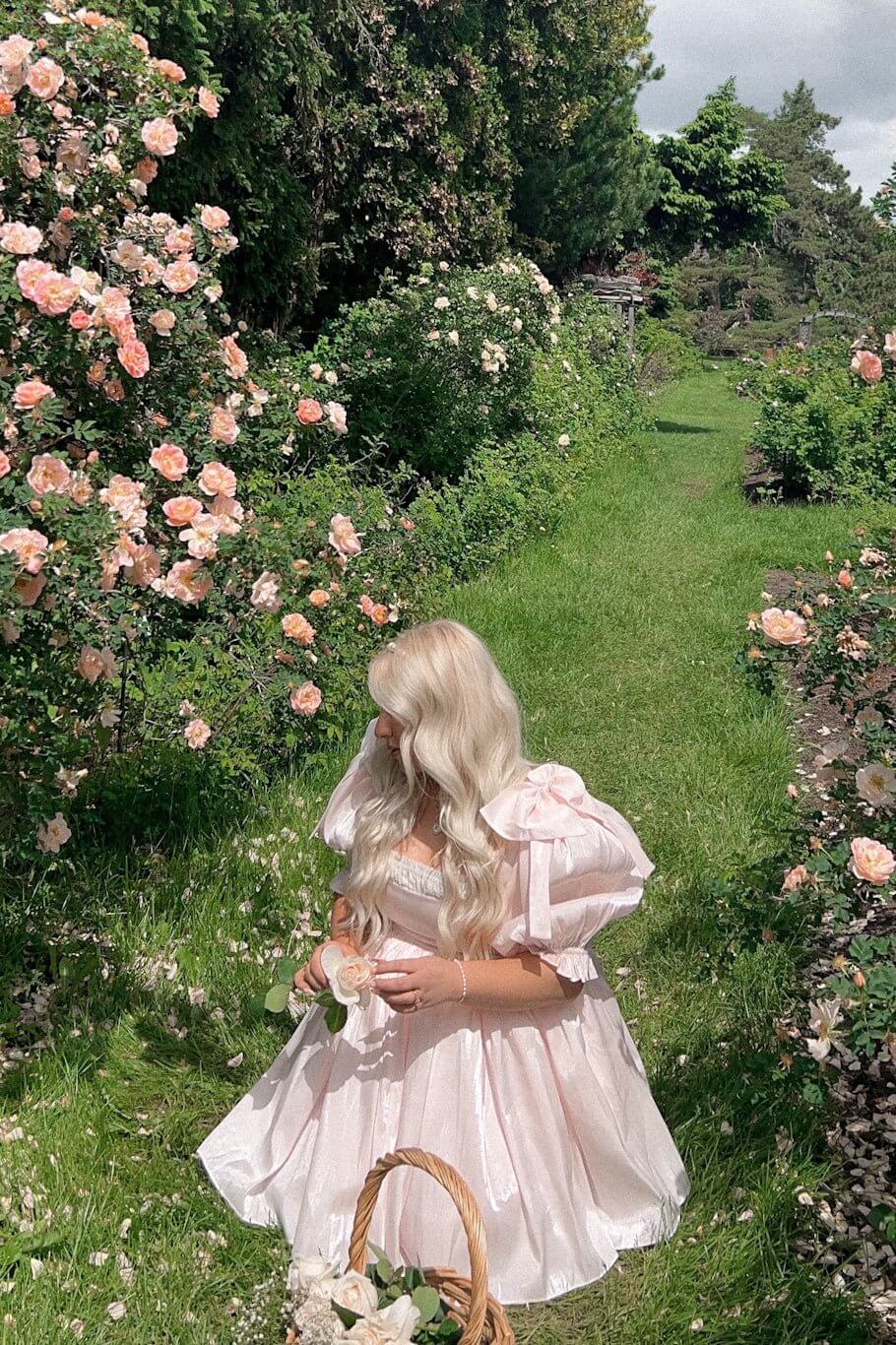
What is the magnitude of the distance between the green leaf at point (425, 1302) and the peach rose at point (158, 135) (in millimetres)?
2923

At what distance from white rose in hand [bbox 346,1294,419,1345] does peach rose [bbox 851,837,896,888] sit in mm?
1068

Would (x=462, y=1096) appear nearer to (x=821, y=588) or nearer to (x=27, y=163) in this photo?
(x=821, y=588)

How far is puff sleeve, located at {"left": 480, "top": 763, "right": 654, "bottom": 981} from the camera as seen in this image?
2182 mm

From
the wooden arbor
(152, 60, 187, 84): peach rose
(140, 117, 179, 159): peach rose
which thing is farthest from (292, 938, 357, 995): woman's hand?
the wooden arbor

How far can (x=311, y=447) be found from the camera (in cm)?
575

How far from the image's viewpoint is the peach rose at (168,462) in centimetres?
285

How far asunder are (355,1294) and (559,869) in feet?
2.77

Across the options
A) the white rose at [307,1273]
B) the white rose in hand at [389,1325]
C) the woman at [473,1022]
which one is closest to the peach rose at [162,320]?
the woman at [473,1022]

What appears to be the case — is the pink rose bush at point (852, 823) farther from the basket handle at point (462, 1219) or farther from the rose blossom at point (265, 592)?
the rose blossom at point (265, 592)

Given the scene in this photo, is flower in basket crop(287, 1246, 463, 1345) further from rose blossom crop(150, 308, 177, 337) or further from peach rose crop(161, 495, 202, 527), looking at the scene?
rose blossom crop(150, 308, 177, 337)

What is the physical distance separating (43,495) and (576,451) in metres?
9.44

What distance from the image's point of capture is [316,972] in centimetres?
229

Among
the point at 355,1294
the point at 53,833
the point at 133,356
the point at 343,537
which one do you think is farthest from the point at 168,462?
the point at 355,1294

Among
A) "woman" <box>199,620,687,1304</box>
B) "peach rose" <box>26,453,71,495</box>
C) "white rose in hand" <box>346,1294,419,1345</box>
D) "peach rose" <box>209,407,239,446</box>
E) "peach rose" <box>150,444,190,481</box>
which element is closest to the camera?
"white rose in hand" <box>346,1294,419,1345</box>
